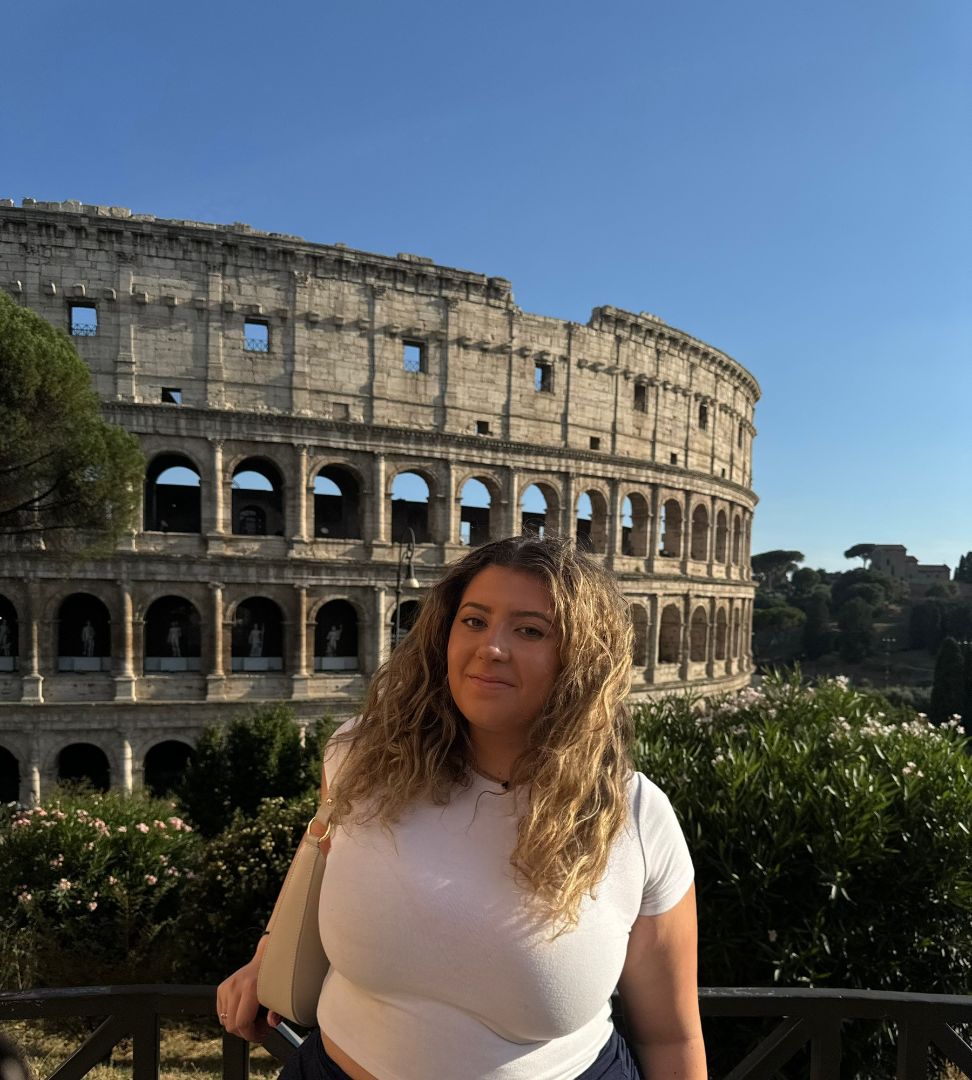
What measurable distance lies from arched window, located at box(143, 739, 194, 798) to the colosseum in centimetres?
6

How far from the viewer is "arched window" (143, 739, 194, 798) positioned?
18688 millimetres

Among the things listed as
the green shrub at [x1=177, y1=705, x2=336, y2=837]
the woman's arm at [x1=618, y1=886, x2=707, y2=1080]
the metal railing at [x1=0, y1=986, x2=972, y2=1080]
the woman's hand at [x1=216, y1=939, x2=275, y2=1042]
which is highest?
the woman's arm at [x1=618, y1=886, x2=707, y2=1080]

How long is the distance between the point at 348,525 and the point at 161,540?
17.4 feet

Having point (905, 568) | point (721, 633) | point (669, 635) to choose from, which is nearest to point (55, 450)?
point (669, 635)

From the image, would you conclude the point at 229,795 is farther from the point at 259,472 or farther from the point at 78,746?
the point at 259,472

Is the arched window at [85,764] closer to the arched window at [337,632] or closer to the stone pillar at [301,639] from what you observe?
the stone pillar at [301,639]

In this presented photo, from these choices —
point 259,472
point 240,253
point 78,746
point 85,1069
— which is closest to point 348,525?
point 259,472

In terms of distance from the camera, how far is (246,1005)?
68.5 inches

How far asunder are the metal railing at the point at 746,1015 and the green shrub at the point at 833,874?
323 cm

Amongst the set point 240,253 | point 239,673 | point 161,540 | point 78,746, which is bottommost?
point 78,746

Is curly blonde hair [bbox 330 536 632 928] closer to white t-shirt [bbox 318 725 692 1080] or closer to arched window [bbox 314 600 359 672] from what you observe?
white t-shirt [bbox 318 725 692 1080]

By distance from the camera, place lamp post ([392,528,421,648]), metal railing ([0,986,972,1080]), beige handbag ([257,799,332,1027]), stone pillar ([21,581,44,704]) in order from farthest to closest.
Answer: stone pillar ([21,581,44,704]) → lamp post ([392,528,421,648]) → metal railing ([0,986,972,1080]) → beige handbag ([257,799,332,1027])

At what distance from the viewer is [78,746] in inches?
750

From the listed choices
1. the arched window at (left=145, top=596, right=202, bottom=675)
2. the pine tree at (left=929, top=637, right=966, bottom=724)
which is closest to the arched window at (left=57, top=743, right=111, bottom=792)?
the arched window at (left=145, top=596, right=202, bottom=675)
